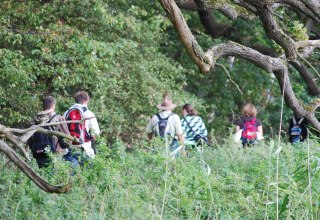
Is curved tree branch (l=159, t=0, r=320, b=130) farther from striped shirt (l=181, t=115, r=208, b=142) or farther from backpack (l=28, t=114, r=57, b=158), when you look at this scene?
striped shirt (l=181, t=115, r=208, b=142)

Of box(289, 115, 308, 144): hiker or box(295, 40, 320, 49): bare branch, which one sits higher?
box(295, 40, 320, 49): bare branch

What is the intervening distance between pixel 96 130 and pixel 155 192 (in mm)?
2598

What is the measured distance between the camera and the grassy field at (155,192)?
7883mm

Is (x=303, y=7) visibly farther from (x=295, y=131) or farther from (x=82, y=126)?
(x=295, y=131)

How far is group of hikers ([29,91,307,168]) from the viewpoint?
1177 cm

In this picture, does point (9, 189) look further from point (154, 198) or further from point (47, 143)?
point (47, 143)

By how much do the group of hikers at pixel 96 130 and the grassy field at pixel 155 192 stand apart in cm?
44

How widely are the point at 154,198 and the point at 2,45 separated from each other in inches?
343

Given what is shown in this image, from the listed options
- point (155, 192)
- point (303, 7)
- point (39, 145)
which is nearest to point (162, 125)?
point (39, 145)

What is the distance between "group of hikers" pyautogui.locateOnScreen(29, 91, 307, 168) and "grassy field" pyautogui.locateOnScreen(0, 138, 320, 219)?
44cm

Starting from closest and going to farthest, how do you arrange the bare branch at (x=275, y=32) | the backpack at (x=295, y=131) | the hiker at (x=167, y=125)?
1. the bare branch at (x=275, y=32)
2. the hiker at (x=167, y=125)
3. the backpack at (x=295, y=131)

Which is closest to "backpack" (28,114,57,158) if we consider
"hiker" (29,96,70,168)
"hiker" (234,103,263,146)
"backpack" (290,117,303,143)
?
"hiker" (29,96,70,168)

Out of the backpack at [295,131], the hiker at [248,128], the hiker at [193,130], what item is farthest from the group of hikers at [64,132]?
the backpack at [295,131]

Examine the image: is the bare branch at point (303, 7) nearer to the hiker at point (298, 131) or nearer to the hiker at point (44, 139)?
the hiker at point (44, 139)
